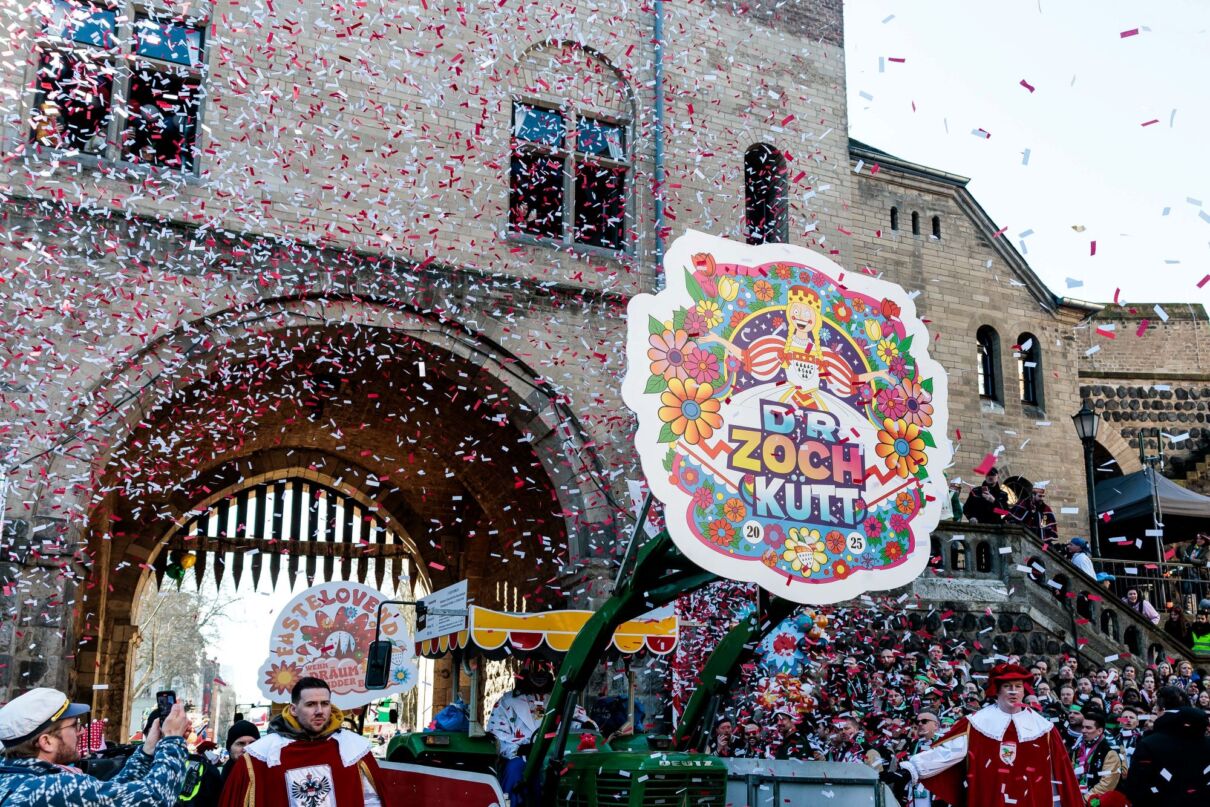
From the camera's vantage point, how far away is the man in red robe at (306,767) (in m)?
5.26

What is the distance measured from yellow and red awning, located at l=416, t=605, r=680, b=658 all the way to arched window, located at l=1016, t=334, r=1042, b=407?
36.5 ft

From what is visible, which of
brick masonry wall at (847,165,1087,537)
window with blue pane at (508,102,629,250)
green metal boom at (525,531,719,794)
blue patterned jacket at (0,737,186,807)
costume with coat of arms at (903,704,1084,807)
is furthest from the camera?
brick masonry wall at (847,165,1087,537)

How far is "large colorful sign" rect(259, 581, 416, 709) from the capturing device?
11.8 metres

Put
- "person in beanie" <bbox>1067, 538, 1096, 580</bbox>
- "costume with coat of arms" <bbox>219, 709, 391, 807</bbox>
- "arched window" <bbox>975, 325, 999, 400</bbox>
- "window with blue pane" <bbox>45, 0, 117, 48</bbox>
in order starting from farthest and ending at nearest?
1. "arched window" <bbox>975, 325, 999, 400</bbox>
2. "person in beanie" <bbox>1067, 538, 1096, 580</bbox>
3. "window with blue pane" <bbox>45, 0, 117, 48</bbox>
4. "costume with coat of arms" <bbox>219, 709, 391, 807</bbox>

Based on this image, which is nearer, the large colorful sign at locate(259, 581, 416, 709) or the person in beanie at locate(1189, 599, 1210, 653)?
the large colorful sign at locate(259, 581, 416, 709)

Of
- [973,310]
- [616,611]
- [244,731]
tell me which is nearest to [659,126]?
[973,310]

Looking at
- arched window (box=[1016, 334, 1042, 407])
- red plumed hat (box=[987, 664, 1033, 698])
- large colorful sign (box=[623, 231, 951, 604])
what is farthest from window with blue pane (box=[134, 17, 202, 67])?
arched window (box=[1016, 334, 1042, 407])

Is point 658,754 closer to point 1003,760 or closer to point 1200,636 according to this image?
point 1003,760

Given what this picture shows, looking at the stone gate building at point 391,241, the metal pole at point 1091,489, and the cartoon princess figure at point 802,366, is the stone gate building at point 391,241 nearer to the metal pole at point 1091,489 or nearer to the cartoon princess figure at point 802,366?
the metal pole at point 1091,489

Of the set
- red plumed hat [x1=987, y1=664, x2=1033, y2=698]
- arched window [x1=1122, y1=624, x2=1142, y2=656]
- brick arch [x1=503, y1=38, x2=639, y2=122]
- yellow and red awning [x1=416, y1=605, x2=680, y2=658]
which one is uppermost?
brick arch [x1=503, y1=38, x2=639, y2=122]

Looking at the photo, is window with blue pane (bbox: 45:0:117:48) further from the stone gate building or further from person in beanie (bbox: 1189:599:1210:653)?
person in beanie (bbox: 1189:599:1210:653)

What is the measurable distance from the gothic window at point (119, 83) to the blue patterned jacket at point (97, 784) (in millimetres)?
9125

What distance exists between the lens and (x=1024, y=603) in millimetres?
13398

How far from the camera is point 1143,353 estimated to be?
24484mm
